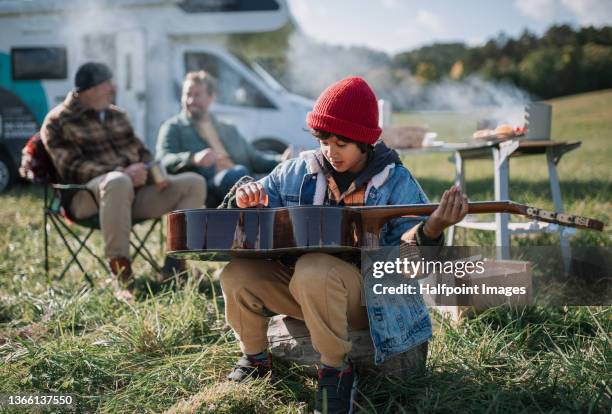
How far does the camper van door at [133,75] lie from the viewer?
862 cm

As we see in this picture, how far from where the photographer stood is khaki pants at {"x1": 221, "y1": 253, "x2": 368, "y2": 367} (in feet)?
7.30

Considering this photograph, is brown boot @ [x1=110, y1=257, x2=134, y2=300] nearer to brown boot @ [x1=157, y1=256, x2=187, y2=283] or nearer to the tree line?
brown boot @ [x1=157, y1=256, x2=187, y2=283]

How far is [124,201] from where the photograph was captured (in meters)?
3.96

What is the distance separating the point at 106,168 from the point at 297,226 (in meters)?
2.28

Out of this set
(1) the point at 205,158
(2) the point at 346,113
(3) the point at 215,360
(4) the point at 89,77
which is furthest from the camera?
(1) the point at 205,158

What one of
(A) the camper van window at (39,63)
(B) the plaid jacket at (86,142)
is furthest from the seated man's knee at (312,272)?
(A) the camper van window at (39,63)

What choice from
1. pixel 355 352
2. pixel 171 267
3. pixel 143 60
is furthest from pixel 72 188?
pixel 143 60

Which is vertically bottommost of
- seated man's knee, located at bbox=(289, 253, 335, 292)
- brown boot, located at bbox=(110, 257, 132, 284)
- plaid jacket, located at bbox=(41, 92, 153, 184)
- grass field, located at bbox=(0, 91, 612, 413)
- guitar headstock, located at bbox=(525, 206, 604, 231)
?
grass field, located at bbox=(0, 91, 612, 413)

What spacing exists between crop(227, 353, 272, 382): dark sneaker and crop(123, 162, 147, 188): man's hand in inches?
74.8

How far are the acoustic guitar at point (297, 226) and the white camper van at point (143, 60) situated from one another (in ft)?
20.2

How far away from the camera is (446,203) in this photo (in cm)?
216

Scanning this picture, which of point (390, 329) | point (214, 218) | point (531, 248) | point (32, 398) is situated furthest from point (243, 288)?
point (531, 248)

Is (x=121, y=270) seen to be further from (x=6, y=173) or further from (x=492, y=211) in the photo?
(x=6, y=173)

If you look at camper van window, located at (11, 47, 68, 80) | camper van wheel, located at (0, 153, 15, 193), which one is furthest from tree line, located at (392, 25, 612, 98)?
camper van wheel, located at (0, 153, 15, 193)
